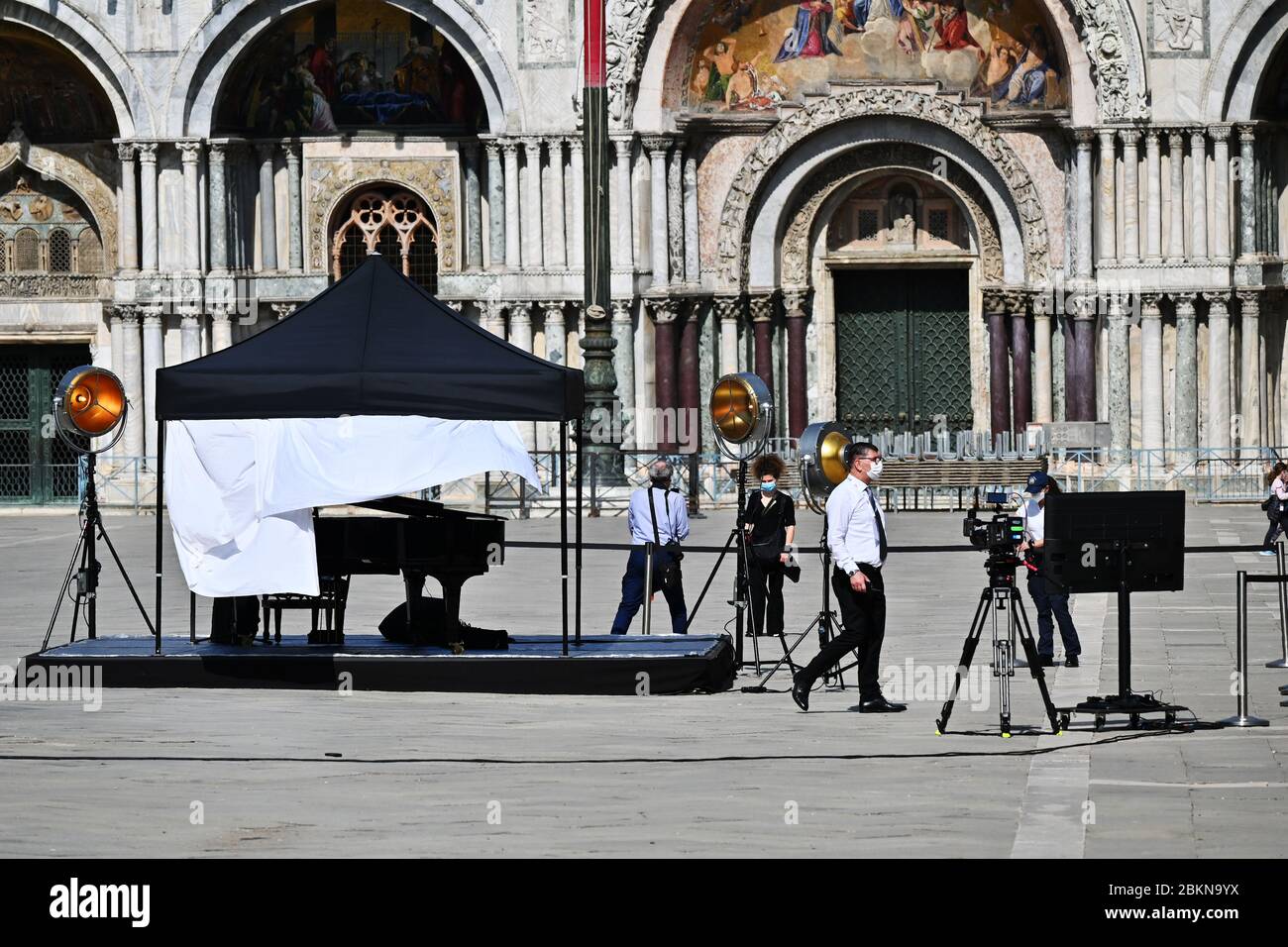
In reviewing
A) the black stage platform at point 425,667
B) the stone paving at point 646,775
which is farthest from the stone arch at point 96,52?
the black stage platform at point 425,667

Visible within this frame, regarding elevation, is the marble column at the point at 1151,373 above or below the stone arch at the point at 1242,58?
below

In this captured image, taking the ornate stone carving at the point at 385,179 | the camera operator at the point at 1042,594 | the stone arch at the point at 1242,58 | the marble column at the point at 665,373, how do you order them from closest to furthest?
the camera operator at the point at 1042,594 < the stone arch at the point at 1242,58 < the marble column at the point at 665,373 < the ornate stone carving at the point at 385,179

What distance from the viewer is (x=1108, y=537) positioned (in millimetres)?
14578

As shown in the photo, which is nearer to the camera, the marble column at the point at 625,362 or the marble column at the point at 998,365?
the marble column at the point at 625,362

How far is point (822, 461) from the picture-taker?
18.0m

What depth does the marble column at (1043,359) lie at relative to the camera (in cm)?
3738

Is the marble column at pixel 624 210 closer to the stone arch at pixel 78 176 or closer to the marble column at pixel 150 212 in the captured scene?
the marble column at pixel 150 212

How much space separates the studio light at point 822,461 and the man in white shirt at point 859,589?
6.62 ft

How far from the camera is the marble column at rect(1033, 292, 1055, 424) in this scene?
37375 millimetres

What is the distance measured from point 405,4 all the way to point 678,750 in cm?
2522

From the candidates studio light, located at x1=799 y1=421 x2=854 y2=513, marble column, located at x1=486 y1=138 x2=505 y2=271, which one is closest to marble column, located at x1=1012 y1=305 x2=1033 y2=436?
marble column, located at x1=486 y1=138 x2=505 y2=271

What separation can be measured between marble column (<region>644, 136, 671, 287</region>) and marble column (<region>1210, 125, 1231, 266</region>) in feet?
27.7
